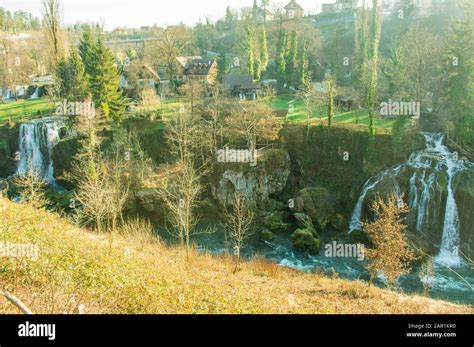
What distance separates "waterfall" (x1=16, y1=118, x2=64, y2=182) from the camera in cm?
3853

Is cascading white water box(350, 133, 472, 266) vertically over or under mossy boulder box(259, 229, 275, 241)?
over

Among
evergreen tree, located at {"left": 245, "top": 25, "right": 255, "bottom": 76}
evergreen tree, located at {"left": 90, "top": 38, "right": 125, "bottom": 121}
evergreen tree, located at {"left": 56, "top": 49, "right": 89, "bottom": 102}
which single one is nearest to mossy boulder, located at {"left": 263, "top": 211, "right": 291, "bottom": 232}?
evergreen tree, located at {"left": 90, "top": 38, "right": 125, "bottom": 121}

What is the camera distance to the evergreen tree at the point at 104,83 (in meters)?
38.5

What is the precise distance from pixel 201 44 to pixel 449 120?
57.2 metres

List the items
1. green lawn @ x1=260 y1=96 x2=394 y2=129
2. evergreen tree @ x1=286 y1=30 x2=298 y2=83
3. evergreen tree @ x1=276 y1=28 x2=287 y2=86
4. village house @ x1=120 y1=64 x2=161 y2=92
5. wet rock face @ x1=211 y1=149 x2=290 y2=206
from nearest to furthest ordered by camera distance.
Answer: wet rock face @ x1=211 y1=149 x2=290 y2=206
green lawn @ x1=260 y1=96 x2=394 y2=129
village house @ x1=120 y1=64 x2=161 y2=92
evergreen tree @ x1=286 y1=30 x2=298 y2=83
evergreen tree @ x1=276 y1=28 x2=287 y2=86

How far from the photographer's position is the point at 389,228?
641 inches

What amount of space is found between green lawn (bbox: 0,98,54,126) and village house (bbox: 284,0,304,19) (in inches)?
1625

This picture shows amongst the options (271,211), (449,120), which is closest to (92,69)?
(271,211)

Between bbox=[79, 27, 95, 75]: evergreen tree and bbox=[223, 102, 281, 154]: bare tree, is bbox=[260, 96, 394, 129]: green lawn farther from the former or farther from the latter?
bbox=[79, 27, 95, 75]: evergreen tree

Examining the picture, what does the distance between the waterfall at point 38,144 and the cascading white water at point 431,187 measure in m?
31.6

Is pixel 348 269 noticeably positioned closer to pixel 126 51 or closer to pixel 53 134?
pixel 53 134

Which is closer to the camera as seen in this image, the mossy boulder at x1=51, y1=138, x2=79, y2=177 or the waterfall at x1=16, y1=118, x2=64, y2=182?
the mossy boulder at x1=51, y1=138, x2=79, y2=177

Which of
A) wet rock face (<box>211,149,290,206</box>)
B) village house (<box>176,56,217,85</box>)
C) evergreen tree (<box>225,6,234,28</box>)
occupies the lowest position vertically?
wet rock face (<box>211,149,290,206</box>)

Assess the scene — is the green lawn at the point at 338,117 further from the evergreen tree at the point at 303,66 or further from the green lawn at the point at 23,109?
the green lawn at the point at 23,109
